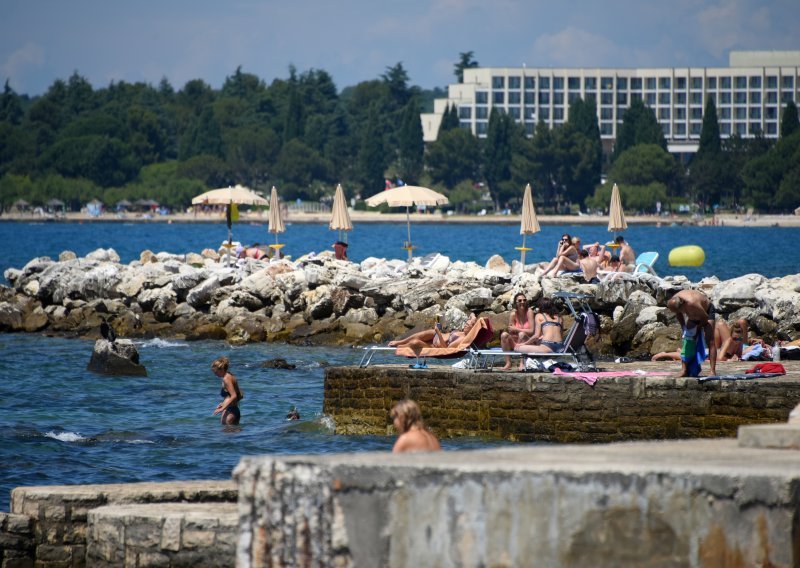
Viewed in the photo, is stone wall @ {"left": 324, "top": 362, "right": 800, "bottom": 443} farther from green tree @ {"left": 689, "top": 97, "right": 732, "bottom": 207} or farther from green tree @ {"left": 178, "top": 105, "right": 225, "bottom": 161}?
green tree @ {"left": 178, "top": 105, "right": 225, "bottom": 161}

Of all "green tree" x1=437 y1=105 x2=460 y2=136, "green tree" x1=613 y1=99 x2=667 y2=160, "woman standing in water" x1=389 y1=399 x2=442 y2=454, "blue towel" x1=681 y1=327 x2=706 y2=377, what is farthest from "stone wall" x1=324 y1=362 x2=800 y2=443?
"green tree" x1=437 y1=105 x2=460 y2=136

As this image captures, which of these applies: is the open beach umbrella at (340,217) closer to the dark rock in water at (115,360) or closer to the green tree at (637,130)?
the dark rock in water at (115,360)

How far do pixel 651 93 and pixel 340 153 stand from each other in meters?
43.8

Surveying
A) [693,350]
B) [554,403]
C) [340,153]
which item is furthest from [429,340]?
[340,153]

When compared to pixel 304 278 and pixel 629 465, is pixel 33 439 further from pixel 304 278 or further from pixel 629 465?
pixel 304 278

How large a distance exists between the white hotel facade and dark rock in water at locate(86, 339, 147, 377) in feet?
501

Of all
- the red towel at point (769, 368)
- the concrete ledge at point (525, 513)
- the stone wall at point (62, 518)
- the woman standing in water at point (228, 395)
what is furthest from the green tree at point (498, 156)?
the concrete ledge at point (525, 513)

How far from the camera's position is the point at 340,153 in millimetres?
160750

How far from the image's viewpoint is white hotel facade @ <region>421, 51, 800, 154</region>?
→ 173500mm

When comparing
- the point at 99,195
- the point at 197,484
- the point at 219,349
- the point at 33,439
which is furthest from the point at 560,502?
the point at 99,195

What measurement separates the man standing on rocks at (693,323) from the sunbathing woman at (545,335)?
206 cm

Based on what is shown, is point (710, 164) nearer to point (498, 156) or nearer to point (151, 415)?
point (498, 156)

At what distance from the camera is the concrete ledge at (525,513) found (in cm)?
654

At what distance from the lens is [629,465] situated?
6.64 meters
